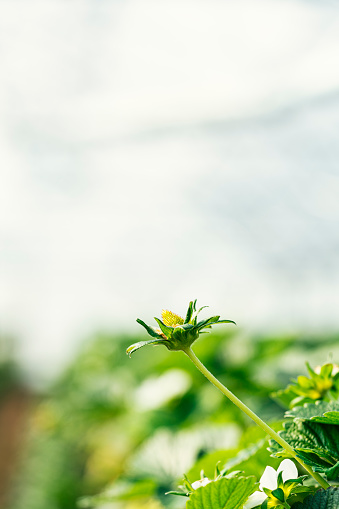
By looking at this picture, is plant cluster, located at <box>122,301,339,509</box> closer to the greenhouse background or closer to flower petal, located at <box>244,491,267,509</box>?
flower petal, located at <box>244,491,267,509</box>

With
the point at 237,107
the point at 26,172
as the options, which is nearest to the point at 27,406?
the point at 26,172

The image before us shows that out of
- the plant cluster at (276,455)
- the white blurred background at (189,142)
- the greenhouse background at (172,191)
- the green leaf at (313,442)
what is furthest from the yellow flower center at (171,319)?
the white blurred background at (189,142)

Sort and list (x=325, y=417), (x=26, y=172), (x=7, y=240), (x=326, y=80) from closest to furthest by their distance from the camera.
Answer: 1. (x=325, y=417)
2. (x=326, y=80)
3. (x=26, y=172)
4. (x=7, y=240)

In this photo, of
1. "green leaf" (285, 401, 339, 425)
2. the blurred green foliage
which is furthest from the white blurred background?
"green leaf" (285, 401, 339, 425)

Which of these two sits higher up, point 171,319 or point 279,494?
point 171,319

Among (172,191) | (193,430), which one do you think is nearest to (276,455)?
(193,430)

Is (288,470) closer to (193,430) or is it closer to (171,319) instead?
(171,319)

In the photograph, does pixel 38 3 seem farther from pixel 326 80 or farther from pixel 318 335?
pixel 318 335
